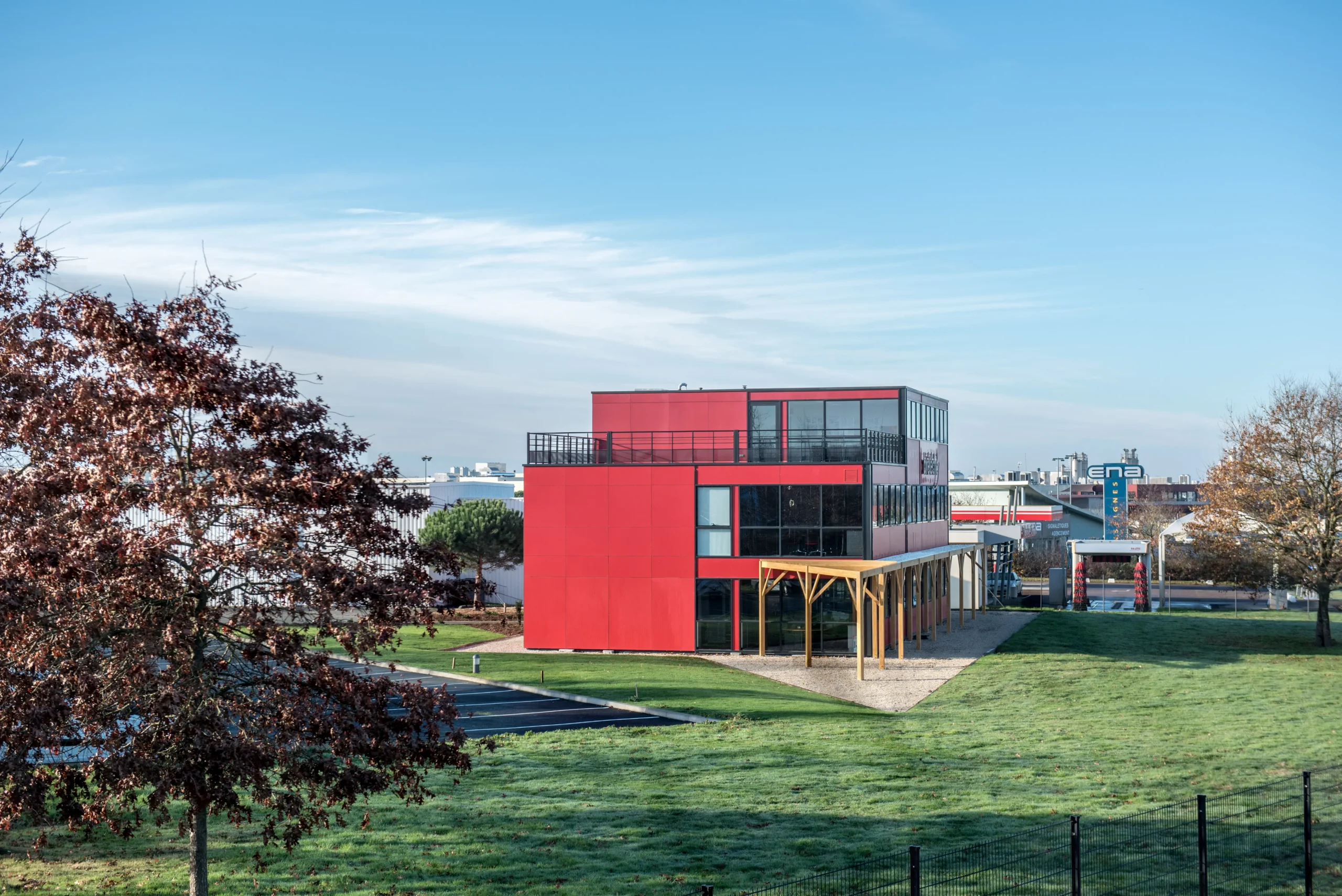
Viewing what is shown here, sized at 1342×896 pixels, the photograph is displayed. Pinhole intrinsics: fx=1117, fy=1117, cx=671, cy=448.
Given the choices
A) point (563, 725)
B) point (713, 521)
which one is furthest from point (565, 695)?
point (713, 521)

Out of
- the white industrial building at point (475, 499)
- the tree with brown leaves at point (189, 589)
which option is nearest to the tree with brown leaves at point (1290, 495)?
the white industrial building at point (475, 499)

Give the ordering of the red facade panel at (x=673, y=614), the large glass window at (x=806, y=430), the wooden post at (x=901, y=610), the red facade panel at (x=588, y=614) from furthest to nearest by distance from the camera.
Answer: the large glass window at (x=806, y=430) < the red facade panel at (x=588, y=614) < the red facade panel at (x=673, y=614) < the wooden post at (x=901, y=610)

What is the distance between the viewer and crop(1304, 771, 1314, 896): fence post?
1227 centimetres

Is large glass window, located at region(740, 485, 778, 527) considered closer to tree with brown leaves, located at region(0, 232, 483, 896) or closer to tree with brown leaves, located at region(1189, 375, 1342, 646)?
tree with brown leaves, located at region(1189, 375, 1342, 646)

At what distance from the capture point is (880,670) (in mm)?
32531

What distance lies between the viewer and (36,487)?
9.90 meters

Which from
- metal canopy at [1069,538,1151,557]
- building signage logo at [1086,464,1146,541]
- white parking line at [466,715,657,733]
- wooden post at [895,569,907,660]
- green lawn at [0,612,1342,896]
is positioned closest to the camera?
green lawn at [0,612,1342,896]

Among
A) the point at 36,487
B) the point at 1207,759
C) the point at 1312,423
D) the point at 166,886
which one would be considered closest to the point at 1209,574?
the point at 1312,423

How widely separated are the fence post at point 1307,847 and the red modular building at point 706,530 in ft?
75.8

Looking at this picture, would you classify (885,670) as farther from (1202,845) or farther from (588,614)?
(1202,845)

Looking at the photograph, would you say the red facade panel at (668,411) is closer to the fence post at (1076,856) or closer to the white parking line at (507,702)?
the white parking line at (507,702)

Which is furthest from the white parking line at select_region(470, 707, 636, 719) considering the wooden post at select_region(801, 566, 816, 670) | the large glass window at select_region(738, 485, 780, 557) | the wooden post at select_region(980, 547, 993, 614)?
the wooden post at select_region(980, 547, 993, 614)

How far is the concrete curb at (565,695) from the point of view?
24.5 m

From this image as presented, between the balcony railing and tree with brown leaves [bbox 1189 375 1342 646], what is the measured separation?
11136mm
